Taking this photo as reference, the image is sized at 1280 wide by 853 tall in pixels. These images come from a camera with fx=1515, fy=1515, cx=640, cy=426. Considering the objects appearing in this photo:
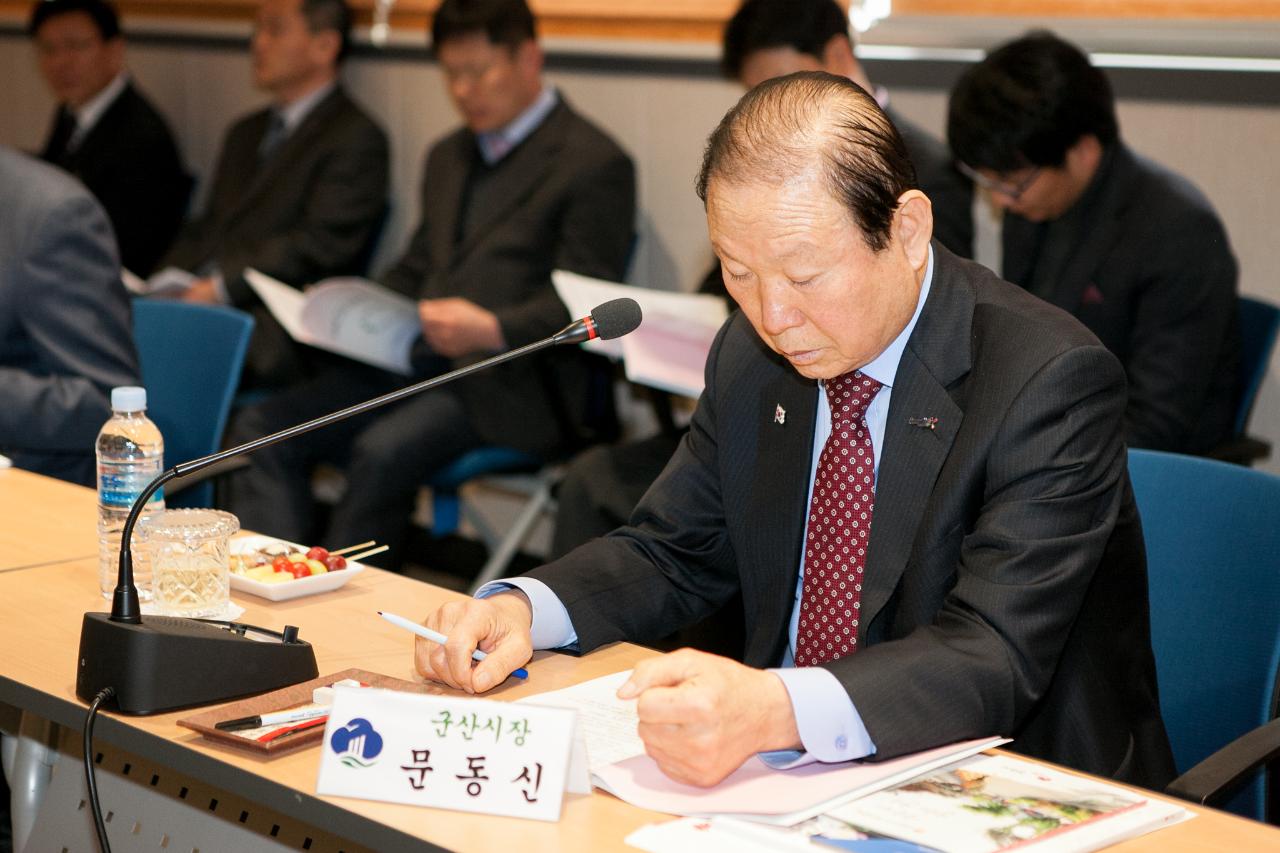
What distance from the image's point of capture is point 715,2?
13.3 ft

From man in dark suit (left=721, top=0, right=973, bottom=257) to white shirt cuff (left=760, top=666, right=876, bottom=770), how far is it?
204cm

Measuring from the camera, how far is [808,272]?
1630 millimetres

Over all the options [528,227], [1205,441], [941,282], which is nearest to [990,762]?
[941,282]

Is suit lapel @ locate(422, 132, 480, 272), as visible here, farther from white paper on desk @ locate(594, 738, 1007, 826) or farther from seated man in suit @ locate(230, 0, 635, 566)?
white paper on desk @ locate(594, 738, 1007, 826)

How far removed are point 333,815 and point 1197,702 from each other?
3.91ft

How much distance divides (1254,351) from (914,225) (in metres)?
1.79

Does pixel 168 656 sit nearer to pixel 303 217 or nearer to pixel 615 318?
pixel 615 318

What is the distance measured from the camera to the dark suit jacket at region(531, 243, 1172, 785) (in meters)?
1.58

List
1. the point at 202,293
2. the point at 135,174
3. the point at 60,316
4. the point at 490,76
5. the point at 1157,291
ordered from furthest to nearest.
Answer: the point at 135,174, the point at 202,293, the point at 490,76, the point at 1157,291, the point at 60,316

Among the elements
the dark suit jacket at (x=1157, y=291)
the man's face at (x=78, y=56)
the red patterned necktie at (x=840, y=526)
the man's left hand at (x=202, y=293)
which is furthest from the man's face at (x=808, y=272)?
the man's face at (x=78, y=56)

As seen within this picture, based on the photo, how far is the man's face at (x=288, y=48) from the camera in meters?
4.74

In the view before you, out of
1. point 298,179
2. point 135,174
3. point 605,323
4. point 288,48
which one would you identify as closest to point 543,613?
point 605,323

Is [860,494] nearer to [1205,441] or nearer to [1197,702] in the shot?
[1197,702]

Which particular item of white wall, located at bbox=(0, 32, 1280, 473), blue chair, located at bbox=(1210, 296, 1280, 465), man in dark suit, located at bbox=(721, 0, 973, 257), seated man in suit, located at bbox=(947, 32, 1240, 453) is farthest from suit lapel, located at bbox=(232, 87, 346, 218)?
blue chair, located at bbox=(1210, 296, 1280, 465)
